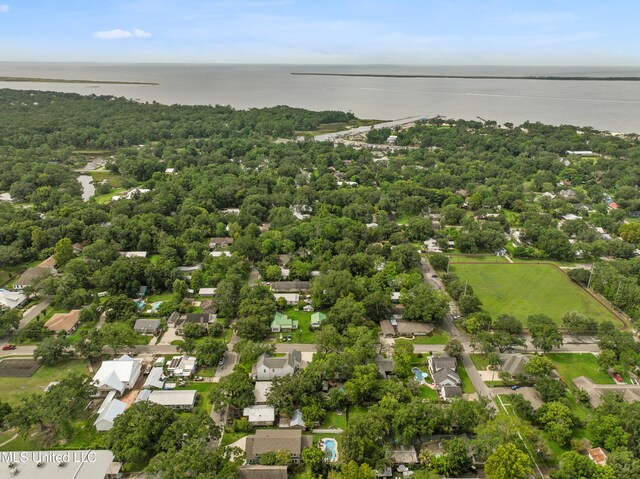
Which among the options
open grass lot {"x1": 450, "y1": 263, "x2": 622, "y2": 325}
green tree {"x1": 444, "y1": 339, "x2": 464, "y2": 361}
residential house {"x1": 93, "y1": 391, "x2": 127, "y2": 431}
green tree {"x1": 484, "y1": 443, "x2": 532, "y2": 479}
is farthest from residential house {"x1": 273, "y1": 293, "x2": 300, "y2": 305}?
green tree {"x1": 484, "y1": 443, "x2": 532, "y2": 479}

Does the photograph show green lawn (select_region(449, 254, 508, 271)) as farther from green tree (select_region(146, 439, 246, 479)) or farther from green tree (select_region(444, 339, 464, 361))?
green tree (select_region(146, 439, 246, 479))

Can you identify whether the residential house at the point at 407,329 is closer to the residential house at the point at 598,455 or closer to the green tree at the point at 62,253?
the residential house at the point at 598,455

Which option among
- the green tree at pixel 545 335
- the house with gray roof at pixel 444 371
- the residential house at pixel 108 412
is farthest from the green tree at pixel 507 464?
the residential house at pixel 108 412

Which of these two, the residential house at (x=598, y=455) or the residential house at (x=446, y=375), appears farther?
the residential house at (x=446, y=375)

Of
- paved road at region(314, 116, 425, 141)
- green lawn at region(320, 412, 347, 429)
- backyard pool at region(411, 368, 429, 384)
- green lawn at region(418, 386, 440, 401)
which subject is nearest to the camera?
green lawn at region(320, 412, 347, 429)

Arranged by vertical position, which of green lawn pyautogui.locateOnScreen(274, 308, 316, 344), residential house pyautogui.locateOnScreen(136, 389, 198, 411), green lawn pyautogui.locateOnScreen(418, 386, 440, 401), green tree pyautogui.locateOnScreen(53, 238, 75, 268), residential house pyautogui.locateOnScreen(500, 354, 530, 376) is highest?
green tree pyautogui.locateOnScreen(53, 238, 75, 268)

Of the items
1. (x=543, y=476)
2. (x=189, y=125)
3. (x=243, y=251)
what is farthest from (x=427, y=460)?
(x=189, y=125)
